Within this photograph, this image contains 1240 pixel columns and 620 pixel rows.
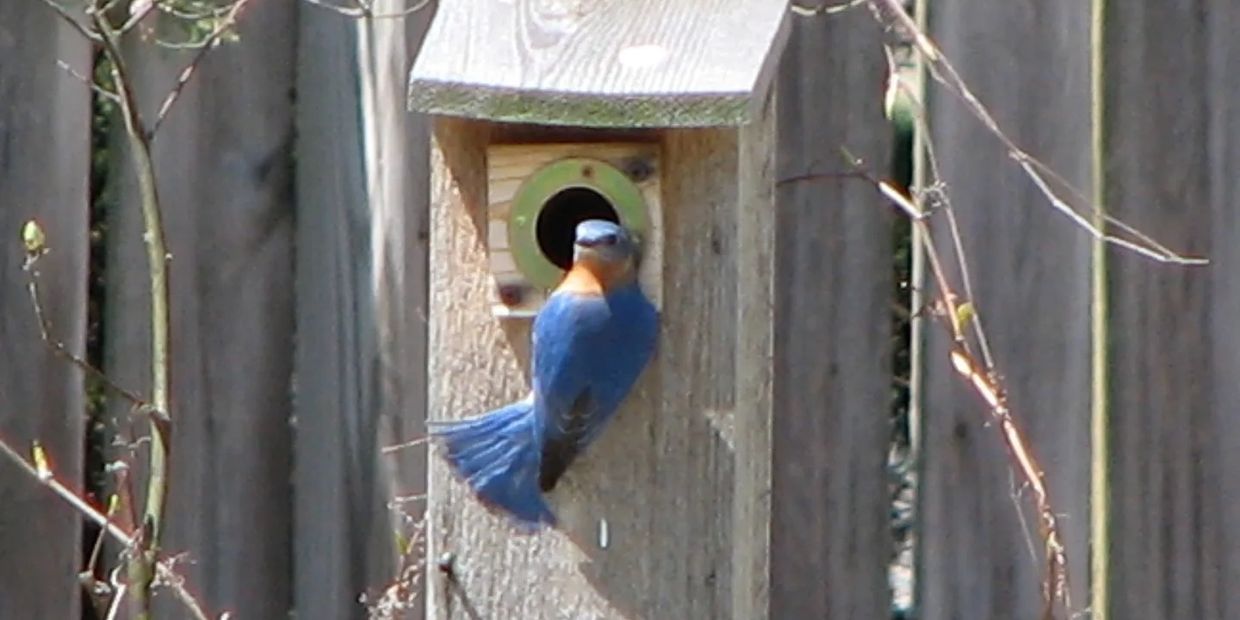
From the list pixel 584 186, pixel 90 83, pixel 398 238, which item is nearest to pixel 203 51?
pixel 90 83

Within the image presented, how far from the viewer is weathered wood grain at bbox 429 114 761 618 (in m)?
2.86

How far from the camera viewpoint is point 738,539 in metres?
2.89

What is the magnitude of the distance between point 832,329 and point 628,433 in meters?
0.67

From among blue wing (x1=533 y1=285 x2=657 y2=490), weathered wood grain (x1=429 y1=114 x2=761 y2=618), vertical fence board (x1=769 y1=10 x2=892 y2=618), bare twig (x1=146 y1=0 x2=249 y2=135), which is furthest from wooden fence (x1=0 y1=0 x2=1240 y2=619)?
blue wing (x1=533 y1=285 x2=657 y2=490)

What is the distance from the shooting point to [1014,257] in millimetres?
3504

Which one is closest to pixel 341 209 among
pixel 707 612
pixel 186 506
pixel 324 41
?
pixel 324 41

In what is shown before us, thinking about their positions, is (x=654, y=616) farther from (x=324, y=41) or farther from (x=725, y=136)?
(x=324, y=41)

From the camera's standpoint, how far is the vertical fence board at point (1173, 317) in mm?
3494

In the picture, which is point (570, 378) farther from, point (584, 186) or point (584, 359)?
point (584, 186)

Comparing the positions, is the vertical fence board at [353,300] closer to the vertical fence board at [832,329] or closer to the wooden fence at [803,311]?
the wooden fence at [803,311]

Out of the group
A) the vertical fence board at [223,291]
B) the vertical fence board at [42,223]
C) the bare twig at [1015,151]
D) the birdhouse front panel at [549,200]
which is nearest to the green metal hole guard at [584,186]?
the birdhouse front panel at [549,200]

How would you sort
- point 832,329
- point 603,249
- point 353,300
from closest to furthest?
point 603,249, point 832,329, point 353,300

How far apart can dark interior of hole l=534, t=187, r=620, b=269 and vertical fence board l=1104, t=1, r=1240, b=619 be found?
0.81 meters

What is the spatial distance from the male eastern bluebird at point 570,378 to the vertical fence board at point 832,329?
2.16 ft
